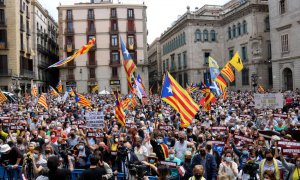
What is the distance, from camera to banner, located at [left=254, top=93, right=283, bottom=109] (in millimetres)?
14336

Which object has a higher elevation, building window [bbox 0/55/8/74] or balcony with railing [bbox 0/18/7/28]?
balcony with railing [bbox 0/18/7/28]

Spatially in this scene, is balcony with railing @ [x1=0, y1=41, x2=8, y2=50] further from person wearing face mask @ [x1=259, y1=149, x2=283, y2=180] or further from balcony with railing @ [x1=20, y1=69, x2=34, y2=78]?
person wearing face mask @ [x1=259, y1=149, x2=283, y2=180]

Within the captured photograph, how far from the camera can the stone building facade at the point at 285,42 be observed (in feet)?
117

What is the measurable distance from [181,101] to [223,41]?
43856 millimetres

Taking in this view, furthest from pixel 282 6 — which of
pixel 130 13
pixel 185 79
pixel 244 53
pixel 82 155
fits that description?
pixel 82 155

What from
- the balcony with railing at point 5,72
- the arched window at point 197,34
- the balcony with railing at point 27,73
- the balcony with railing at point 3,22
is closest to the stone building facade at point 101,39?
the balcony with railing at point 27,73

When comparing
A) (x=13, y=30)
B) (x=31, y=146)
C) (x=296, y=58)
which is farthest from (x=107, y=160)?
(x=13, y=30)

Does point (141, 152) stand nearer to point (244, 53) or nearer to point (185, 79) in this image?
point (244, 53)

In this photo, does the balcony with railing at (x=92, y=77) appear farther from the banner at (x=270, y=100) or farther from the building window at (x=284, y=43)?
the banner at (x=270, y=100)

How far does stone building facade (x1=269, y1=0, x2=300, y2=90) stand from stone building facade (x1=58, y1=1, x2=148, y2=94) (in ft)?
70.3

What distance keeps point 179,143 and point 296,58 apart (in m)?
31.1

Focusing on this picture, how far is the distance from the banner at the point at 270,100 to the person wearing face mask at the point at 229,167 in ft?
25.3

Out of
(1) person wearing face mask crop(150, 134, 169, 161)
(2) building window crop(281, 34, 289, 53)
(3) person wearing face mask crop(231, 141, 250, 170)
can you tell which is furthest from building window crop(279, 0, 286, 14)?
(1) person wearing face mask crop(150, 134, 169, 161)

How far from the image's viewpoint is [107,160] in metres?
8.73
